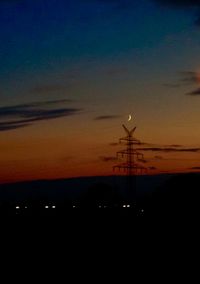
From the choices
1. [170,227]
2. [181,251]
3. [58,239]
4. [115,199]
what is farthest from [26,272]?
[115,199]

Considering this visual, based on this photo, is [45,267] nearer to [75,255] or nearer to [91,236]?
[75,255]

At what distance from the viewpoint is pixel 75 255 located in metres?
29.0

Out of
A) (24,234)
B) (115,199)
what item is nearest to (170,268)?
(24,234)

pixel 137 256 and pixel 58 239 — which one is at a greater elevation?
pixel 58 239

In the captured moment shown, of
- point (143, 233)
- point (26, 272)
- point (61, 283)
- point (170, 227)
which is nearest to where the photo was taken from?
point (61, 283)

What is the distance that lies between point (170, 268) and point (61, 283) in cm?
501

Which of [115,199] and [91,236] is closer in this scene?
[91,236]

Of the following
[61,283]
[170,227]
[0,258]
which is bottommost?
[61,283]

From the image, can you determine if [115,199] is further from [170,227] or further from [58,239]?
[58,239]

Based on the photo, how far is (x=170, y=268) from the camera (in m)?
23.8

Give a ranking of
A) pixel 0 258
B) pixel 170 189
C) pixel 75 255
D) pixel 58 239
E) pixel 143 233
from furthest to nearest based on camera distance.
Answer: pixel 170 189 < pixel 143 233 < pixel 58 239 < pixel 75 255 < pixel 0 258

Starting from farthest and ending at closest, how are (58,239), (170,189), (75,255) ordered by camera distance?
(170,189) → (58,239) → (75,255)

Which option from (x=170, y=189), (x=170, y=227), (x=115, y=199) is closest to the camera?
(x=170, y=227)

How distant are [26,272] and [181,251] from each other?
349 inches
